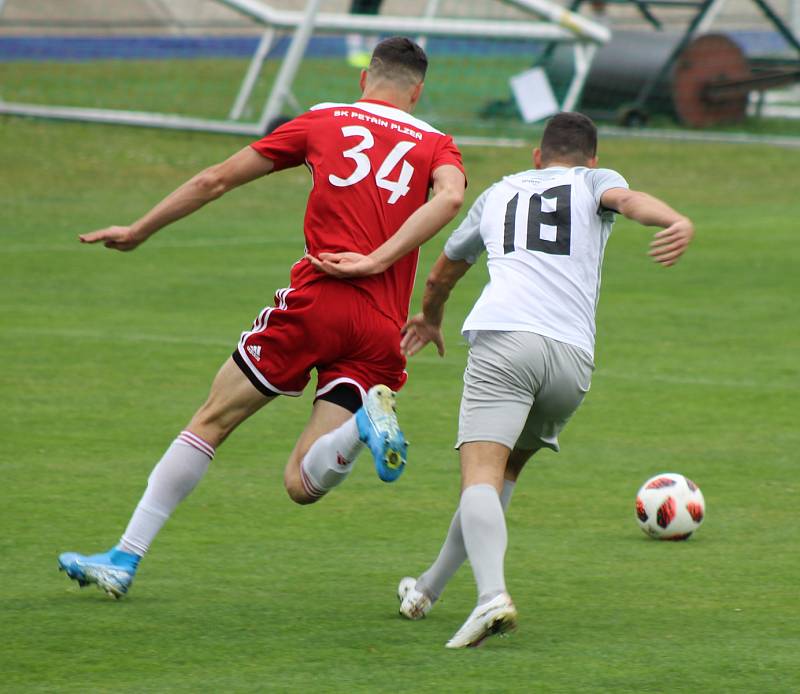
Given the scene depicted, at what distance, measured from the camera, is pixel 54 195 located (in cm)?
1962

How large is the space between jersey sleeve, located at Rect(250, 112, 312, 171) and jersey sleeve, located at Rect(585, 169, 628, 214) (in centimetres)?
109

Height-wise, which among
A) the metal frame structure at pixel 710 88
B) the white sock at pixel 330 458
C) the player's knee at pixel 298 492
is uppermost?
the metal frame structure at pixel 710 88

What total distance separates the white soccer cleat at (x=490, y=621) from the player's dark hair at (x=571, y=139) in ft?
5.18

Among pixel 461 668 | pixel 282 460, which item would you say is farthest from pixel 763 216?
pixel 461 668

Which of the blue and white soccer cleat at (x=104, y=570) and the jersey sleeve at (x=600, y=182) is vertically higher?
the jersey sleeve at (x=600, y=182)

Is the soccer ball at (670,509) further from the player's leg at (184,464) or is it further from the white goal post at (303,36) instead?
the white goal post at (303,36)

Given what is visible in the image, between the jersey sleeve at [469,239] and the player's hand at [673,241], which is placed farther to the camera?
the jersey sleeve at [469,239]

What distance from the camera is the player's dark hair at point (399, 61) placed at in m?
6.01

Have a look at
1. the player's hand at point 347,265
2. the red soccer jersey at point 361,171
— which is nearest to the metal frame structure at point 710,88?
the red soccer jersey at point 361,171

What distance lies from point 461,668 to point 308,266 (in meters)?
1.71

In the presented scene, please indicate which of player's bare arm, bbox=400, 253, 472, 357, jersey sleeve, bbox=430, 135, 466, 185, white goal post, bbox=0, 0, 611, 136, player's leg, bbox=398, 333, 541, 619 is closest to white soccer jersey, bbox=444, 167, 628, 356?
player's leg, bbox=398, 333, 541, 619

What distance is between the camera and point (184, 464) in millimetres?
5855

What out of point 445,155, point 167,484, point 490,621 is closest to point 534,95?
point 445,155

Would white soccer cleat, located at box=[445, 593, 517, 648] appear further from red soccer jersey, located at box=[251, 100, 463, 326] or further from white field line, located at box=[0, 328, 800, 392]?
white field line, located at box=[0, 328, 800, 392]
